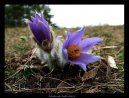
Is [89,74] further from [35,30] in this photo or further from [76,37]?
[35,30]

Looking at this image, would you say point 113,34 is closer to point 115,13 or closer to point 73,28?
point 73,28

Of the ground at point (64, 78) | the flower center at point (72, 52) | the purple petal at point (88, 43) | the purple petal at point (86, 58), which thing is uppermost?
the purple petal at point (88, 43)

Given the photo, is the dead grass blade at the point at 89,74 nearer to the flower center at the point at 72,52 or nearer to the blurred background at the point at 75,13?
the flower center at the point at 72,52

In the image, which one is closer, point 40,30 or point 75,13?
point 40,30

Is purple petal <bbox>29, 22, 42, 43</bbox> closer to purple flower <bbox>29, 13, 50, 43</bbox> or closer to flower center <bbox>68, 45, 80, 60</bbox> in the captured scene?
purple flower <bbox>29, 13, 50, 43</bbox>

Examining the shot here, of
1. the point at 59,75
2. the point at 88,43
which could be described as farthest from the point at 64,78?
the point at 88,43

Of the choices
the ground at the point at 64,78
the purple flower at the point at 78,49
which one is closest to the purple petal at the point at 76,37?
the purple flower at the point at 78,49
